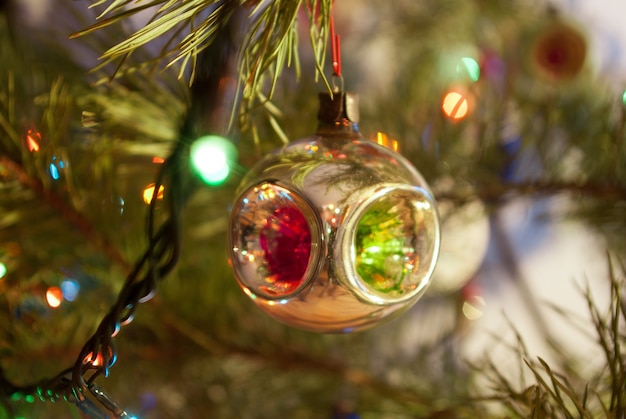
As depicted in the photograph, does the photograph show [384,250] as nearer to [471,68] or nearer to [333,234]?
[333,234]

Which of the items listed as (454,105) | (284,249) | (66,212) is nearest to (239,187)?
(284,249)

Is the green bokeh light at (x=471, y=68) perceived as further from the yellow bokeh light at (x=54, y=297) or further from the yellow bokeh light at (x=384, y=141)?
the yellow bokeh light at (x=54, y=297)

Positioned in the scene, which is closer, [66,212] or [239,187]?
[239,187]

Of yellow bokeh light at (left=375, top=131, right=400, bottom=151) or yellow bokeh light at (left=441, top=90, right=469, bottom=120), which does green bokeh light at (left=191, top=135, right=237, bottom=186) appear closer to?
yellow bokeh light at (left=375, top=131, right=400, bottom=151)

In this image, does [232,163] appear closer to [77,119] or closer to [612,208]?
[77,119]

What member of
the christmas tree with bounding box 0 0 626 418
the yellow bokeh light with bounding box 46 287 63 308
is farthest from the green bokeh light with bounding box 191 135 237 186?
the yellow bokeh light with bounding box 46 287 63 308

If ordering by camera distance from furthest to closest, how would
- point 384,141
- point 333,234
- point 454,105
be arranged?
point 454,105 < point 384,141 < point 333,234

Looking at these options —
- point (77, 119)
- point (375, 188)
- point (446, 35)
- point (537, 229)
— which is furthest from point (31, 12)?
point (537, 229)
